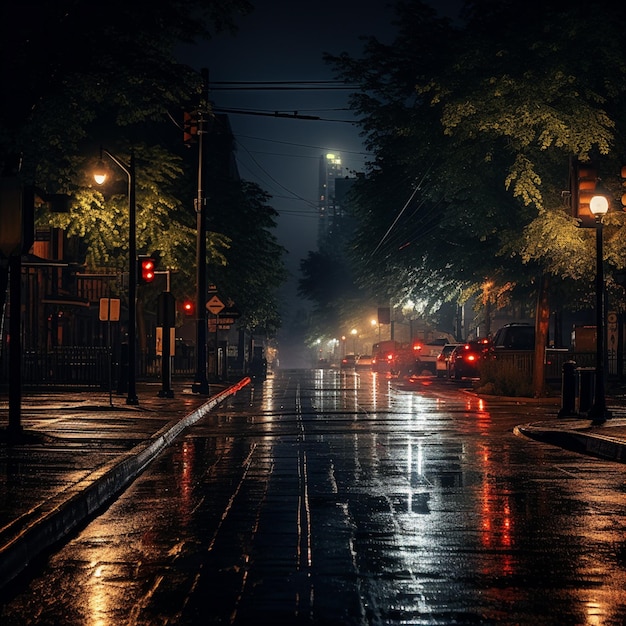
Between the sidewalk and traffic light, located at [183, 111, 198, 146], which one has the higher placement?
traffic light, located at [183, 111, 198, 146]

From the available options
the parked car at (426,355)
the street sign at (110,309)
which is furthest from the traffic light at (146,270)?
the parked car at (426,355)

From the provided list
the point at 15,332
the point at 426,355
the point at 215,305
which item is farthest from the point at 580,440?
the point at 426,355

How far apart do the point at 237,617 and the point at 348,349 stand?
15867 cm

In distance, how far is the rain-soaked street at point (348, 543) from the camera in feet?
23.4

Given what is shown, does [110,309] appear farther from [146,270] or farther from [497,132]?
[497,132]

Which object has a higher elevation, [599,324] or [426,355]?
[599,324]

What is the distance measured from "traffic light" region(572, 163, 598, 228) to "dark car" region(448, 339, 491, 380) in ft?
78.6

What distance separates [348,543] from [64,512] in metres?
2.51

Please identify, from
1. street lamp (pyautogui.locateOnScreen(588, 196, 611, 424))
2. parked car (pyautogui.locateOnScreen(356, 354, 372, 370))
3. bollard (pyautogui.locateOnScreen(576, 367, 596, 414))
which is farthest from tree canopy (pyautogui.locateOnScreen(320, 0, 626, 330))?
parked car (pyautogui.locateOnScreen(356, 354, 372, 370))

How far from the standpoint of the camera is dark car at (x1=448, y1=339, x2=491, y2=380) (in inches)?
1864

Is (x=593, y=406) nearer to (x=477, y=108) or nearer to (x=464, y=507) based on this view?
(x=477, y=108)

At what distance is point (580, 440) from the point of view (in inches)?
747

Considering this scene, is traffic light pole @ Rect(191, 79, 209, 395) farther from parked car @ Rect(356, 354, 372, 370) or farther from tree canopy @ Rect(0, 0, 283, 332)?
parked car @ Rect(356, 354, 372, 370)

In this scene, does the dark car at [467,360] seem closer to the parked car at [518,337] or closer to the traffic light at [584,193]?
the parked car at [518,337]
